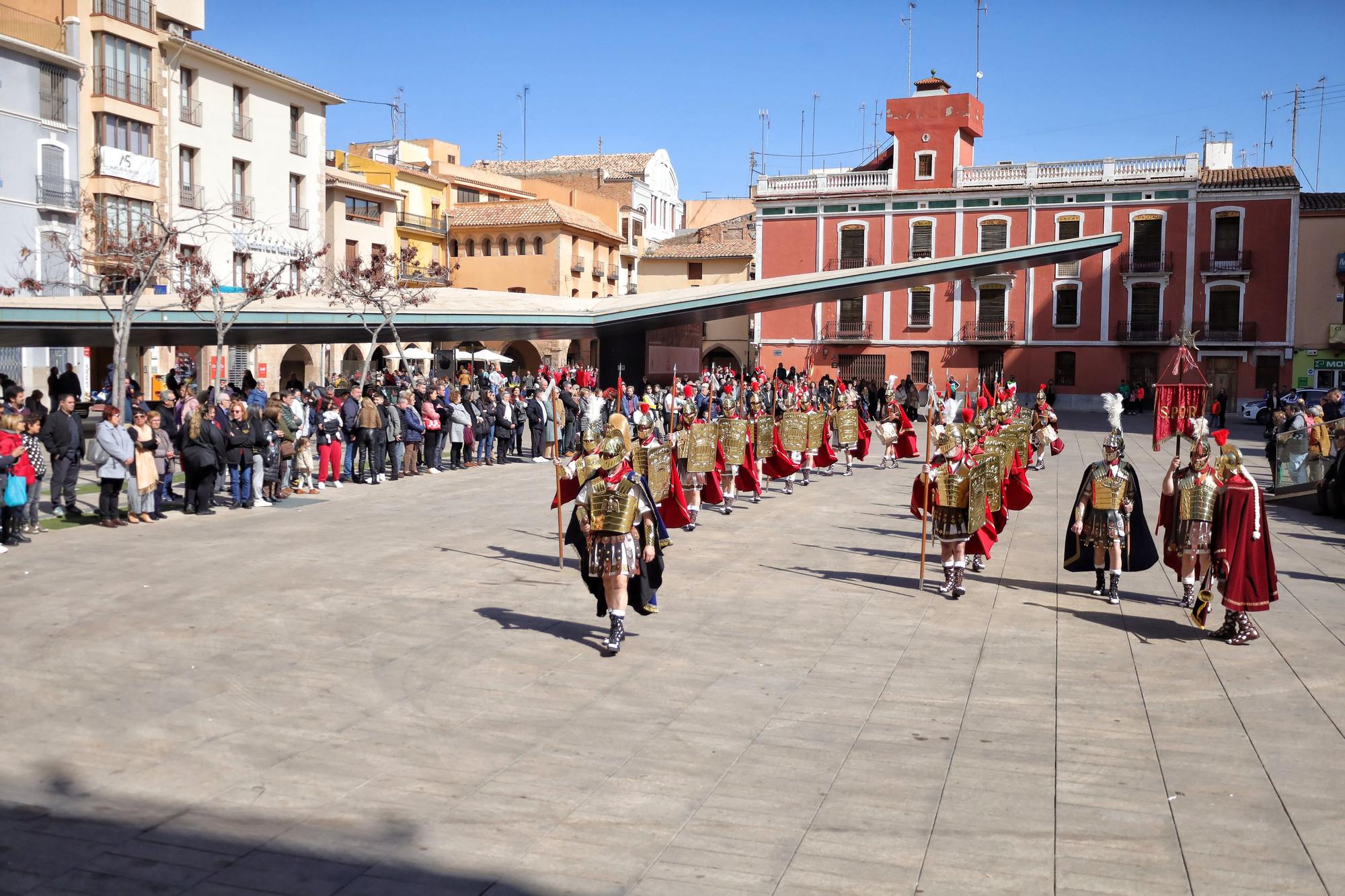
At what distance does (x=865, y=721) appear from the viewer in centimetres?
741

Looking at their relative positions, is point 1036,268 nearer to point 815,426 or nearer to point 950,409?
point 950,409

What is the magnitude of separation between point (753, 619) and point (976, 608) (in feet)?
7.40

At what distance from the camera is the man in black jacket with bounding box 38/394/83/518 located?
14.2 metres

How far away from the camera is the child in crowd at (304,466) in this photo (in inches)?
701

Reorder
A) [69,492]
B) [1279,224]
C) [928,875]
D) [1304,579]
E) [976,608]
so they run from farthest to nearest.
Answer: [1279,224] < [69,492] < [1304,579] < [976,608] < [928,875]

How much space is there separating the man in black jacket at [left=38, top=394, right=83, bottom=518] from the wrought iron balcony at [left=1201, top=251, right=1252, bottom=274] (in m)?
43.4

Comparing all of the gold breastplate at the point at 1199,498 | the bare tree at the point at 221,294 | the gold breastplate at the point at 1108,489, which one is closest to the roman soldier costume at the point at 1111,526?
the gold breastplate at the point at 1108,489

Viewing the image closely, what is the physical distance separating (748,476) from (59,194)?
24.5 m

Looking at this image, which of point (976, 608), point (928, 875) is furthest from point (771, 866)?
point (976, 608)

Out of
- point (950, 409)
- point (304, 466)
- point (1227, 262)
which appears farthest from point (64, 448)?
point (1227, 262)

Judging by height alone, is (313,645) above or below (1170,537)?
below

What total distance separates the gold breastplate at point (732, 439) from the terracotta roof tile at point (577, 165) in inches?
2164

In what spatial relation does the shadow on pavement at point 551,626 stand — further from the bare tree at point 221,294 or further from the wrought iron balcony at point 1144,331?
the wrought iron balcony at point 1144,331

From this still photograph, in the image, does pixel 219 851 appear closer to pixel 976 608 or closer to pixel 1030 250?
pixel 976 608
